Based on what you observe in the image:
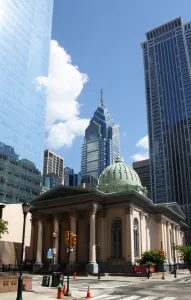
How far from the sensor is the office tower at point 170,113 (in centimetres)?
15050

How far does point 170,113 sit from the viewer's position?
15700 centimetres

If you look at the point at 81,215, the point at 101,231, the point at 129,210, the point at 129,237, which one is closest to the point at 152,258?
the point at 129,237

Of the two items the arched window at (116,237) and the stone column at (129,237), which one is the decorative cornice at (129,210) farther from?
the arched window at (116,237)

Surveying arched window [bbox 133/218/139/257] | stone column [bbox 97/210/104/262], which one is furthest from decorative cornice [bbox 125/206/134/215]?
stone column [bbox 97/210/104/262]

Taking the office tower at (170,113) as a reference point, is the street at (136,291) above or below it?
below

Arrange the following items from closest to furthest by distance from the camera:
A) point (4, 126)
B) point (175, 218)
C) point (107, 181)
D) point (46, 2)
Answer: point (107, 181)
point (175, 218)
point (4, 126)
point (46, 2)

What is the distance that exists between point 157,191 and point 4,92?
84.7m

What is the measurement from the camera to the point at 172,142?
155750mm

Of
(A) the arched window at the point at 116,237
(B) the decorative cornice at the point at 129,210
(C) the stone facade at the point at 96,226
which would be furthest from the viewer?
(A) the arched window at the point at 116,237

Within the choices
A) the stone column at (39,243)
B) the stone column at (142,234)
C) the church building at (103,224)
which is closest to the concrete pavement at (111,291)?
the church building at (103,224)

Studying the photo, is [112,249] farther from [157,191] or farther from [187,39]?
[187,39]

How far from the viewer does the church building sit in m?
52.2

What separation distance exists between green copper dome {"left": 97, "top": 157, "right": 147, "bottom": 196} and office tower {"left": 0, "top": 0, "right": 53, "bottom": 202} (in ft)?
166

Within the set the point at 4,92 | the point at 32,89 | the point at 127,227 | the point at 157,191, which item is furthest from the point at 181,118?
the point at 127,227
